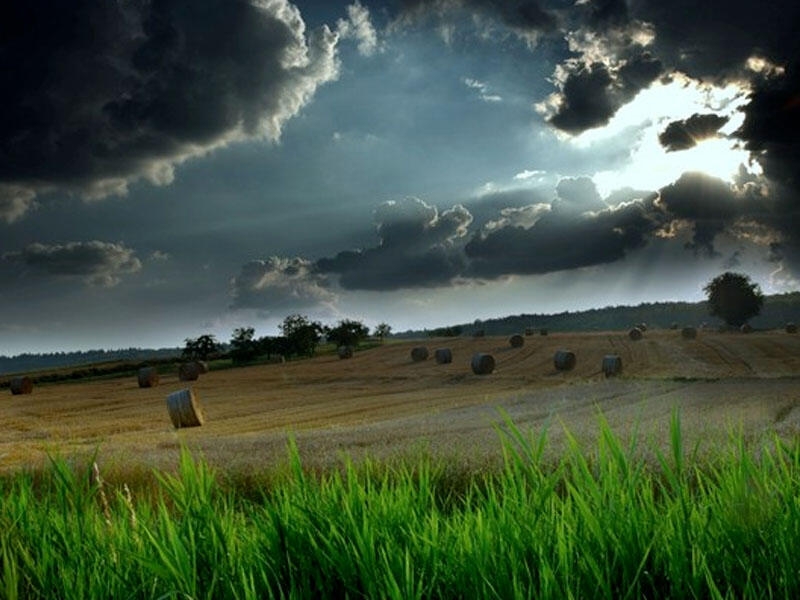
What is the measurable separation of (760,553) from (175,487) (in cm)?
241

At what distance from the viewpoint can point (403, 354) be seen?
54.4 meters

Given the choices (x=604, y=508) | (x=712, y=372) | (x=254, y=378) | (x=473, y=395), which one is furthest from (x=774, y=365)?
(x=604, y=508)

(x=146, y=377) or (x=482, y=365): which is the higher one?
(x=146, y=377)

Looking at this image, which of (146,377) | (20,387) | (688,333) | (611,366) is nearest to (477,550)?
(611,366)

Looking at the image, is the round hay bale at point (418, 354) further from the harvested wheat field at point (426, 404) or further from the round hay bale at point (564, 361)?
the round hay bale at point (564, 361)

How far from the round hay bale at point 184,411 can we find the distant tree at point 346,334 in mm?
55045

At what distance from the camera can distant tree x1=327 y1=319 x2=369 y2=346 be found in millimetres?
78312

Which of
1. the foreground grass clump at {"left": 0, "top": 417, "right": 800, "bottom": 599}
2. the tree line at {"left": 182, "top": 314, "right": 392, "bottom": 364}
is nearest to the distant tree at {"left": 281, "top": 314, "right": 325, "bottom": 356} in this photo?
the tree line at {"left": 182, "top": 314, "right": 392, "bottom": 364}

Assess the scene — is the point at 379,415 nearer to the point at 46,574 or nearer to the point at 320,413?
the point at 320,413

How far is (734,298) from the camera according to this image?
100875 millimetres

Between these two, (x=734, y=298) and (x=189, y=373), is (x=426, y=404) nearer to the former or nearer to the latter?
(x=189, y=373)

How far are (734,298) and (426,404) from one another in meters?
87.1


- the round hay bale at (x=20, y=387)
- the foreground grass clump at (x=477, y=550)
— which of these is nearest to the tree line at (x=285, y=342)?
the round hay bale at (x=20, y=387)

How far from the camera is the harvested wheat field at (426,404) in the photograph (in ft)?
34.7
